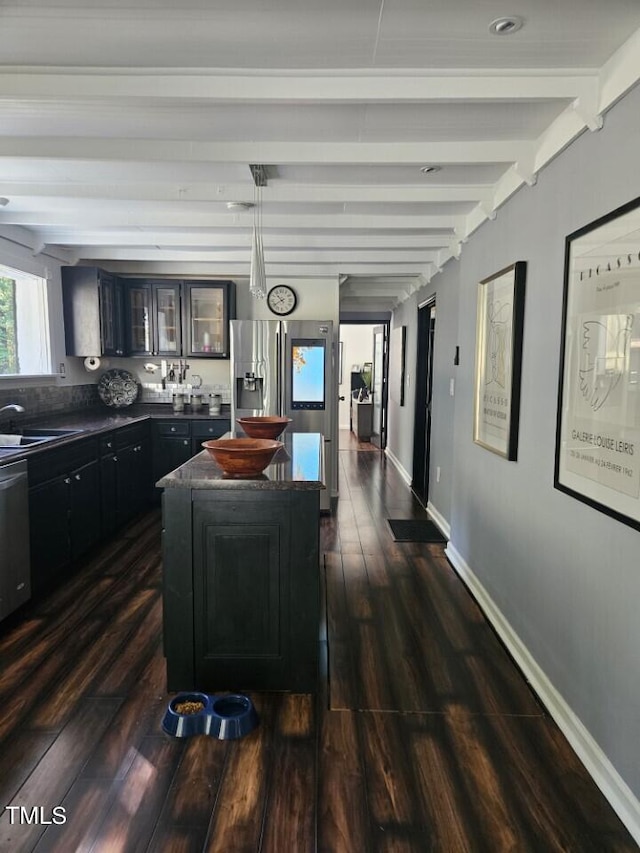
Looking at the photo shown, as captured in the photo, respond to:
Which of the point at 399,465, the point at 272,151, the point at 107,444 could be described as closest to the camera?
the point at 272,151

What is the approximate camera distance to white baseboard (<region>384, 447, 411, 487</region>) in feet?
21.1

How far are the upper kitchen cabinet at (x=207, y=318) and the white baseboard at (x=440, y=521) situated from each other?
2621 mm

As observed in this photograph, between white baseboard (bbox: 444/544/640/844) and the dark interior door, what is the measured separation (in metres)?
5.83

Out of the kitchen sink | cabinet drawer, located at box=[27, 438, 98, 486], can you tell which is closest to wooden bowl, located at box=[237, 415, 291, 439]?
cabinet drawer, located at box=[27, 438, 98, 486]

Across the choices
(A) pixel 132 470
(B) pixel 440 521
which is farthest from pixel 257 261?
(B) pixel 440 521

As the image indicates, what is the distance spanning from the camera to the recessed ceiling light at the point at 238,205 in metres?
3.14

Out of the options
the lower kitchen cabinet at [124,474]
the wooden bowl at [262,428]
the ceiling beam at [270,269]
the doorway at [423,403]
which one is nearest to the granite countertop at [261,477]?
the wooden bowl at [262,428]

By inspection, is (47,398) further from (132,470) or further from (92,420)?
(132,470)

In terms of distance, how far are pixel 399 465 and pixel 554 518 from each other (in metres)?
4.96

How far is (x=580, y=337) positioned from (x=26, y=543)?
2938 millimetres

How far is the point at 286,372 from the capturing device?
4.93 metres

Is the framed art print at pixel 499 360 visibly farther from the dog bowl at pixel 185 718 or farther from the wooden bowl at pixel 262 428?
the dog bowl at pixel 185 718

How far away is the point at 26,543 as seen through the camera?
114 inches

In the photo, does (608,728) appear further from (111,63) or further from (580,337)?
(111,63)
